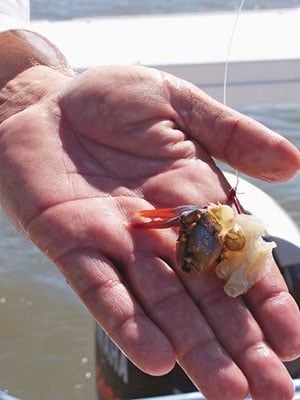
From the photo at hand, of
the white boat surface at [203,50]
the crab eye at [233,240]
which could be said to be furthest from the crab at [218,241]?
the white boat surface at [203,50]

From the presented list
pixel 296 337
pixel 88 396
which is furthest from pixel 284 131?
pixel 296 337

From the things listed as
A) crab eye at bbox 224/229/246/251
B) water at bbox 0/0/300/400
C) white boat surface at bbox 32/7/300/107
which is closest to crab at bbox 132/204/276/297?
crab eye at bbox 224/229/246/251

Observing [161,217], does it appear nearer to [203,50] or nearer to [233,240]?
[233,240]

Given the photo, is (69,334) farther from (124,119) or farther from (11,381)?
(124,119)

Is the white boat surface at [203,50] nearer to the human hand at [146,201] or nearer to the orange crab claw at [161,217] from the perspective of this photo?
the human hand at [146,201]

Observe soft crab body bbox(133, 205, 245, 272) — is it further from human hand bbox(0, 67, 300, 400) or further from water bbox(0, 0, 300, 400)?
water bbox(0, 0, 300, 400)

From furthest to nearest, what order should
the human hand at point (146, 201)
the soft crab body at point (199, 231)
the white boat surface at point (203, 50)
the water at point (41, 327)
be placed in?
the water at point (41, 327), the white boat surface at point (203, 50), the soft crab body at point (199, 231), the human hand at point (146, 201)

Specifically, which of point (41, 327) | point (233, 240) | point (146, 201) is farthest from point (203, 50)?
point (41, 327)
